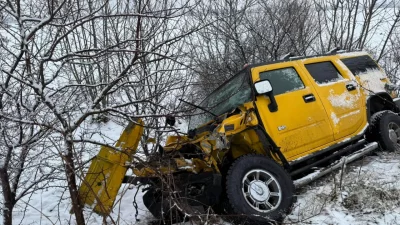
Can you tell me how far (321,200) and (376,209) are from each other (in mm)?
621

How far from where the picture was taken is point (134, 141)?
4039 mm

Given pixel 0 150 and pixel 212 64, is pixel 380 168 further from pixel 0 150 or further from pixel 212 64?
pixel 212 64

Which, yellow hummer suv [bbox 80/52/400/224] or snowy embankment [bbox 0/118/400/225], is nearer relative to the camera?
snowy embankment [bbox 0/118/400/225]

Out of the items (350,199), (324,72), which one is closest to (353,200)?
(350,199)

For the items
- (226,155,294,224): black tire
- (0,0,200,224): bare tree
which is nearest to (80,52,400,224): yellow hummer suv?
(226,155,294,224): black tire

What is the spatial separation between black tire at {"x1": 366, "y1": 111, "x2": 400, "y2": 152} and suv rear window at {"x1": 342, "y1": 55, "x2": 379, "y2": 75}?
0.80 meters

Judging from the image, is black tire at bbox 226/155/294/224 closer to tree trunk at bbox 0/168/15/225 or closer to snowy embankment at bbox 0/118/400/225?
snowy embankment at bbox 0/118/400/225

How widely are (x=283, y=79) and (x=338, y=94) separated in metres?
1.00

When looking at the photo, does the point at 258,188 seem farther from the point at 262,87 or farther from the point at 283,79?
the point at 283,79

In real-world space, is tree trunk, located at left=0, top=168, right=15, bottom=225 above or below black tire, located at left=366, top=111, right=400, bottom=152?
above

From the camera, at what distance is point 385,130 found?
567 cm

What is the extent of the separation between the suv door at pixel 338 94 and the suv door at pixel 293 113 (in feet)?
0.60

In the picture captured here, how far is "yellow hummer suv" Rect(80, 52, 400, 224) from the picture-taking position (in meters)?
4.02

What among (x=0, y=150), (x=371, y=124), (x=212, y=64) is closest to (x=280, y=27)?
(x=212, y=64)
